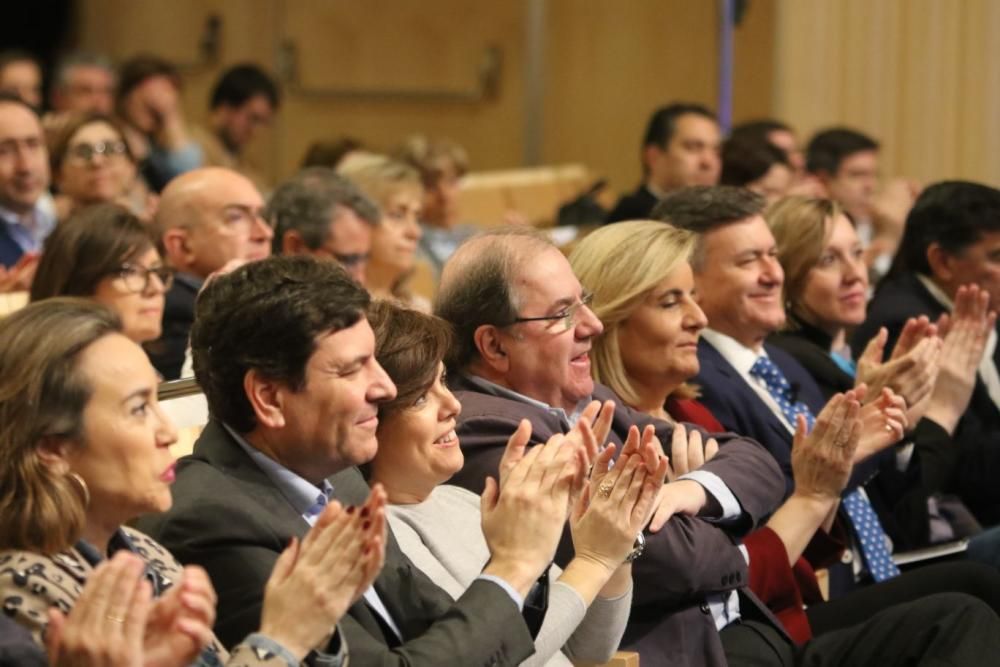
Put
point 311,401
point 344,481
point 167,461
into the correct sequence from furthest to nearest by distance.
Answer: point 344,481 < point 311,401 < point 167,461

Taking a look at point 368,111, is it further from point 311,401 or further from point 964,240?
point 311,401

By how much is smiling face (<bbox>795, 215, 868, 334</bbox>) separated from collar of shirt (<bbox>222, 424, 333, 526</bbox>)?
90.3 inches

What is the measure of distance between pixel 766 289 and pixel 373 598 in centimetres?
179

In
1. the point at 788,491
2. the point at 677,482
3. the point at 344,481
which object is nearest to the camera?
the point at 344,481

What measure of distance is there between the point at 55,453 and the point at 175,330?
2349 mm

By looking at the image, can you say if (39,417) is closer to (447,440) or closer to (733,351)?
(447,440)

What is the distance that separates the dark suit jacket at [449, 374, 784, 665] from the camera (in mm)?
2873

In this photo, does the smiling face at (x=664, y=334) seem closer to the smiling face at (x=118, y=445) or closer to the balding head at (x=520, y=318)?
the balding head at (x=520, y=318)

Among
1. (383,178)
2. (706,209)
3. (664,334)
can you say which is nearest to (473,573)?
(664,334)

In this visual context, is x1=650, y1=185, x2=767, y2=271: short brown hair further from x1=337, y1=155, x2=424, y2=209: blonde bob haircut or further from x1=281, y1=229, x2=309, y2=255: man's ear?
x1=337, y1=155, x2=424, y2=209: blonde bob haircut

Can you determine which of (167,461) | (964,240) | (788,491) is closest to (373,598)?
(167,461)

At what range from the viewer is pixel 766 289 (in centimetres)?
394

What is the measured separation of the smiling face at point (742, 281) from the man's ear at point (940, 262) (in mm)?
849

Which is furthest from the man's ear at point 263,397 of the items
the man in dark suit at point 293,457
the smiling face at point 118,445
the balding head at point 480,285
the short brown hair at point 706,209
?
the short brown hair at point 706,209
